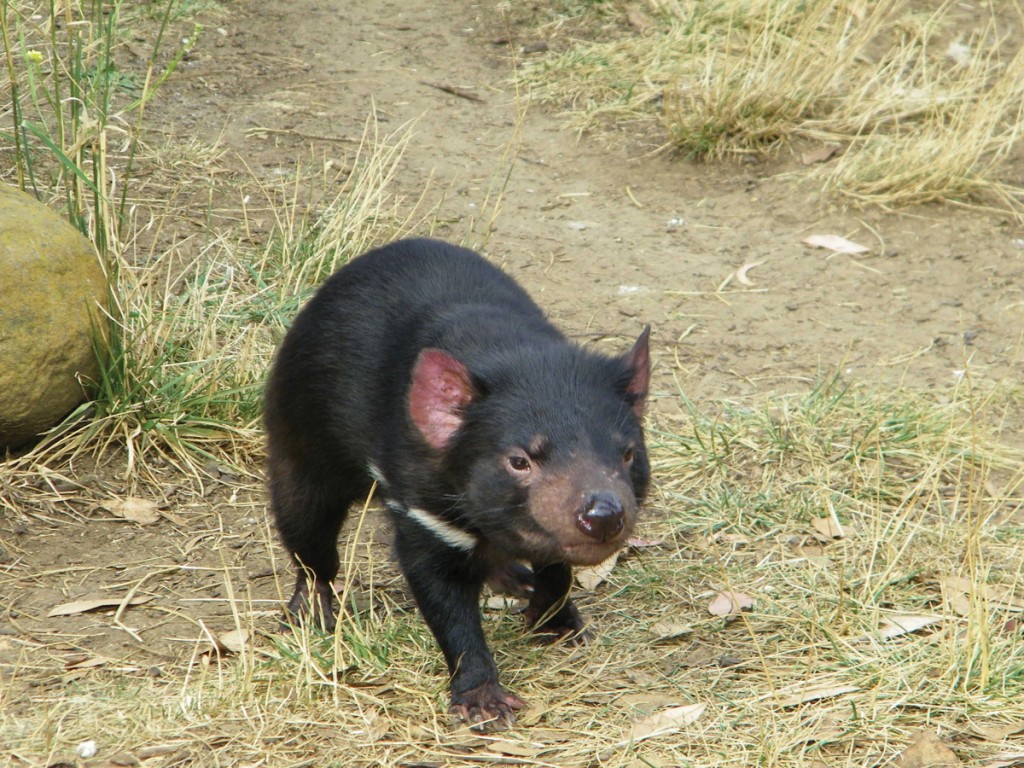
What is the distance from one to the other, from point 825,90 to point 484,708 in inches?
186

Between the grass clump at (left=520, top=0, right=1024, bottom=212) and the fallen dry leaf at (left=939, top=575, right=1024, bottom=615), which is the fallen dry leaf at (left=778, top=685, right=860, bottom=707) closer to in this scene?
the fallen dry leaf at (left=939, top=575, right=1024, bottom=615)

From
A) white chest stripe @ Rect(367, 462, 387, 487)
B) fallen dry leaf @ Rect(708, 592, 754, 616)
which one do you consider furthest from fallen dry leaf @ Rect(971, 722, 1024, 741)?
white chest stripe @ Rect(367, 462, 387, 487)

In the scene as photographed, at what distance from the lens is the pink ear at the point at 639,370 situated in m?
2.94

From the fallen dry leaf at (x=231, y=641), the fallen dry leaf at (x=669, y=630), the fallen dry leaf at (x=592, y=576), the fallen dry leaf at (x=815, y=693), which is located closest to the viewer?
the fallen dry leaf at (x=815, y=693)

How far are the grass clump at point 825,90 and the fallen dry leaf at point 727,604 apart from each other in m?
3.15

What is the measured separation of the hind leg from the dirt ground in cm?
15

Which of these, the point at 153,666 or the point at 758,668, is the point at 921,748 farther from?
the point at 153,666

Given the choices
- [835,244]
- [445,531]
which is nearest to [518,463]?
[445,531]

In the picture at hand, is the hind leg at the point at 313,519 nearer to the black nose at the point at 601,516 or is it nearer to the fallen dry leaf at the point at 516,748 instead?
the fallen dry leaf at the point at 516,748

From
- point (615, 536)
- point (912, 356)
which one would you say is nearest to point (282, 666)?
point (615, 536)

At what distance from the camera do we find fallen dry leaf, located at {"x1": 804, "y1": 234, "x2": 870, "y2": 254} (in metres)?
5.84

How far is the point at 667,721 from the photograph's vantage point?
2887mm

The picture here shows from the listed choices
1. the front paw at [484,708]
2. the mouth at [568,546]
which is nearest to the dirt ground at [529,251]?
the front paw at [484,708]

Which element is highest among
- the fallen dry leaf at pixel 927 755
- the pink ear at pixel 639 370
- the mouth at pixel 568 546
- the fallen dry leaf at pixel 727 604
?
the pink ear at pixel 639 370
